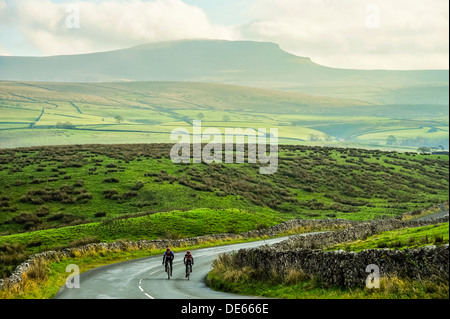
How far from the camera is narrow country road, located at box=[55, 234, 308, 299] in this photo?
26.0 meters

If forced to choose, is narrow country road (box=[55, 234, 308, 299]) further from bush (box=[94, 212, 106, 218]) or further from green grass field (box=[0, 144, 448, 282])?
bush (box=[94, 212, 106, 218])

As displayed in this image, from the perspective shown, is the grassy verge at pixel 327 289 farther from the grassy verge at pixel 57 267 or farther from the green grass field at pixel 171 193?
the green grass field at pixel 171 193

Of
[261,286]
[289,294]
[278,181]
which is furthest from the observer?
[278,181]

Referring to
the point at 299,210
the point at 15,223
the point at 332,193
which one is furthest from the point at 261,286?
the point at 332,193

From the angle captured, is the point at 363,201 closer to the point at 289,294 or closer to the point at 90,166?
the point at 90,166

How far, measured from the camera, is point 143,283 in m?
31.4

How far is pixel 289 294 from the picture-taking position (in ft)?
72.9

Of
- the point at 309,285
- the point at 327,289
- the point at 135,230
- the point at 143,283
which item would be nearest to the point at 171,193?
the point at 135,230

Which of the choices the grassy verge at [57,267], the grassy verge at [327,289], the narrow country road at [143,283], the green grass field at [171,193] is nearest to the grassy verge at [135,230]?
the green grass field at [171,193]

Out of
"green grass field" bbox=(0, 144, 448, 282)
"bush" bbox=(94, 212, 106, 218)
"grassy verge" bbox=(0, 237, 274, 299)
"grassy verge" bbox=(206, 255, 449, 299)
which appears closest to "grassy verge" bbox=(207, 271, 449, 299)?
"grassy verge" bbox=(206, 255, 449, 299)

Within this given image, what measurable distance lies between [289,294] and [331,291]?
2213 millimetres

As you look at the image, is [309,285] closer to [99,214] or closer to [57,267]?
[57,267]

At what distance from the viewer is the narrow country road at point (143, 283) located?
26.0m
